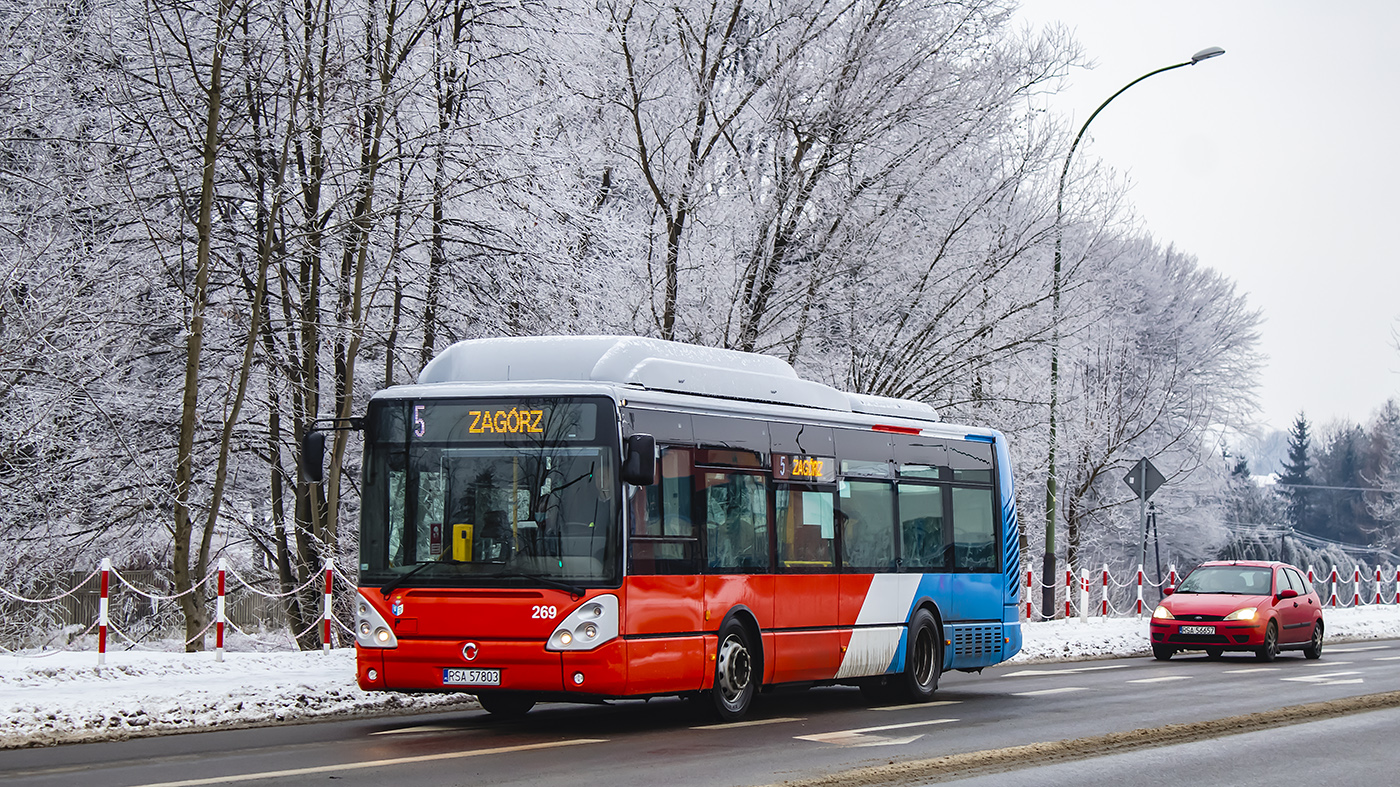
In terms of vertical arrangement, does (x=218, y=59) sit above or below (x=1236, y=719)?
above

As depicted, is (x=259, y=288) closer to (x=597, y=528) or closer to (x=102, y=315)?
(x=102, y=315)

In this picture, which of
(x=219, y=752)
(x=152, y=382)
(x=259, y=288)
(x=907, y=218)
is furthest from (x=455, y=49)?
(x=219, y=752)

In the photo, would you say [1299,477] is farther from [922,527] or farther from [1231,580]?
[922,527]

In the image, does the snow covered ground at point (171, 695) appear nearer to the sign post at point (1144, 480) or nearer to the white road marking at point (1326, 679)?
the white road marking at point (1326, 679)

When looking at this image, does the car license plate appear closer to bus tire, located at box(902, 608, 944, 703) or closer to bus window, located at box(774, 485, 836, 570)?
bus window, located at box(774, 485, 836, 570)

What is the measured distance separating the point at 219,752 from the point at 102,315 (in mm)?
10019

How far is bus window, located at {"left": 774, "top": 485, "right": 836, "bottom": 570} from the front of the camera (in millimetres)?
14906

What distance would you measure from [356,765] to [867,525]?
7.22m

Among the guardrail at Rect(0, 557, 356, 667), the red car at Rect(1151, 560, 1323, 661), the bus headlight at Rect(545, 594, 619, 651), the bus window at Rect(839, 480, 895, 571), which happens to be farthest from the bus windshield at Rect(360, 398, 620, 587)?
the red car at Rect(1151, 560, 1323, 661)

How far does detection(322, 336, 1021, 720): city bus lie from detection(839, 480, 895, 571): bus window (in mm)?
41

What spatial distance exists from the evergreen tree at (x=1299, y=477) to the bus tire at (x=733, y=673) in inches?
3968

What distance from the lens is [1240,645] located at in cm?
2375

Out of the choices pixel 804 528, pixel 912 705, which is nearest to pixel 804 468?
pixel 804 528

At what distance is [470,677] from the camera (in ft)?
41.3
